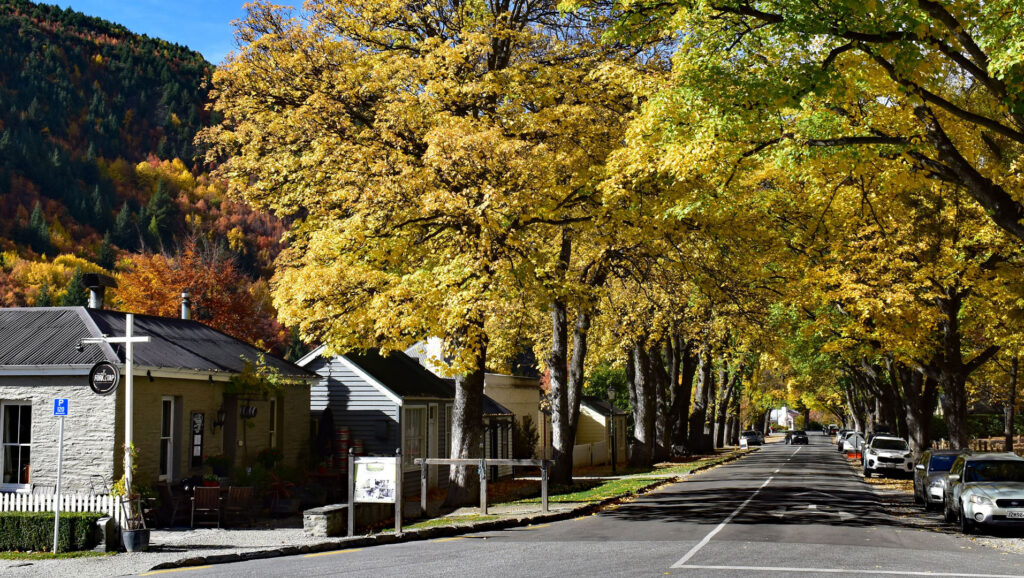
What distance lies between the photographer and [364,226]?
65.9 ft

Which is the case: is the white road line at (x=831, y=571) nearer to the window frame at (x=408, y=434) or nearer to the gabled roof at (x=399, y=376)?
the gabled roof at (x=399, y=376)

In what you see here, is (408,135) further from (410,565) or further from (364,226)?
Result: (410,565)

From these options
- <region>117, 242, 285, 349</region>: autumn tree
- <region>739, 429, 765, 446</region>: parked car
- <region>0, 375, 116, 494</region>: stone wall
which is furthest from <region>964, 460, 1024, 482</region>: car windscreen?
<region>739, 429, 765, 446</region>: parked car

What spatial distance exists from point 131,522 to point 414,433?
14.9 meters

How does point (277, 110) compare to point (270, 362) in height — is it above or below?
above

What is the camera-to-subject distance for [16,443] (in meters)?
19.1

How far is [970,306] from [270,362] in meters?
21.9

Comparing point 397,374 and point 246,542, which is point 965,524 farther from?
point 397,374

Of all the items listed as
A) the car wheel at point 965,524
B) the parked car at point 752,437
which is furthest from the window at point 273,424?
the parked car at point 752,437

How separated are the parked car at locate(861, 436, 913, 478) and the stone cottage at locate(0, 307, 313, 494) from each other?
26038mm

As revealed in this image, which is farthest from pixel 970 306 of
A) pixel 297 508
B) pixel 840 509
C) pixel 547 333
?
pixel 297 508

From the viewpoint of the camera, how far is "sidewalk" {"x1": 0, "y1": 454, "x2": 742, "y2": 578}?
44.9 ft

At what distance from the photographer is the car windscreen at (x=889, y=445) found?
3938 centimetres

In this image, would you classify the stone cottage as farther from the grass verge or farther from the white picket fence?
the grass verge
